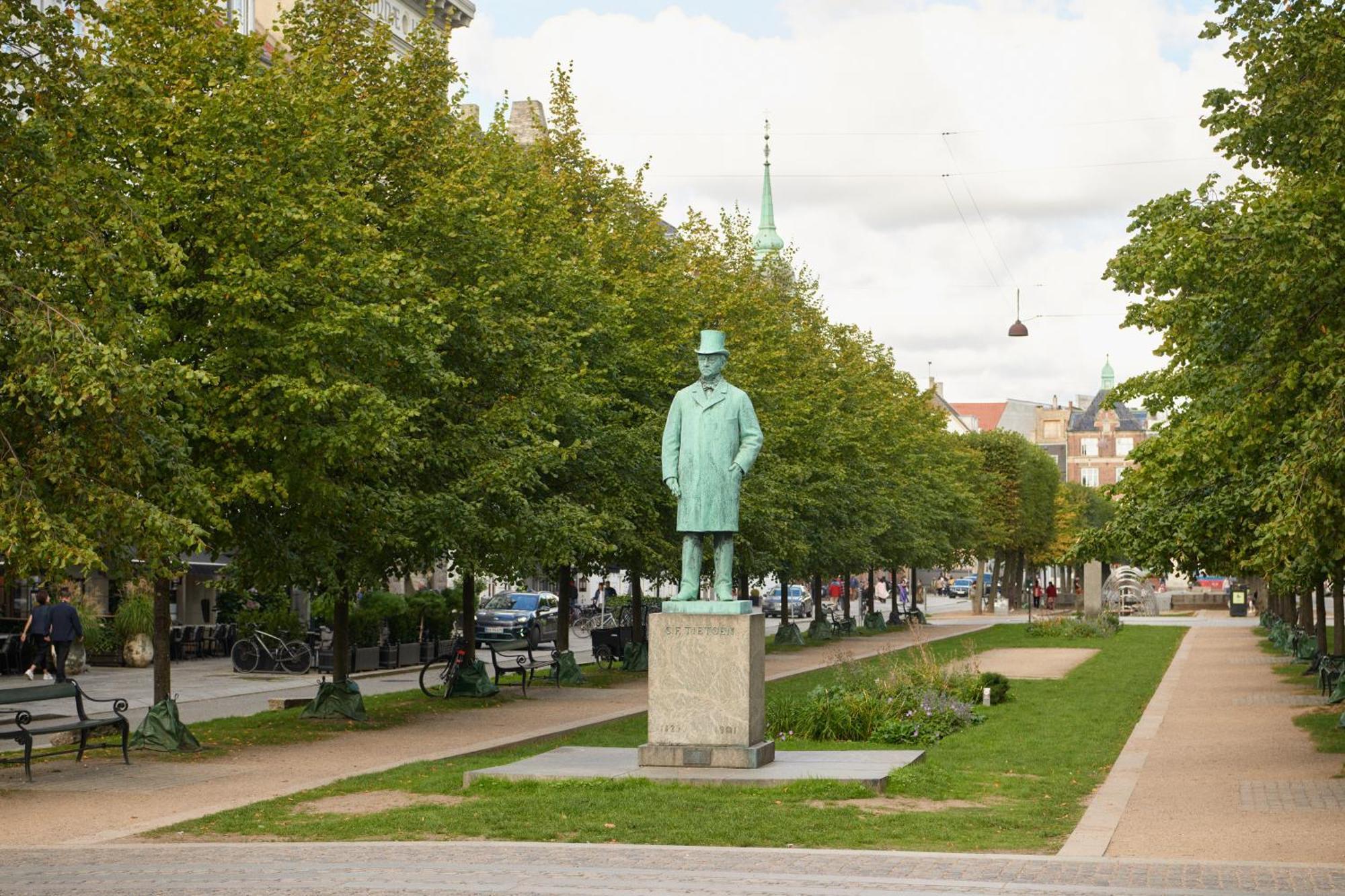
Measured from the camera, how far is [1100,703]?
84.3 ft

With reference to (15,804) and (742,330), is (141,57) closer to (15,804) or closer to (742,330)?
(15,804)

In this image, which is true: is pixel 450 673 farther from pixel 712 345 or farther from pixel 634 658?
pixel 712 345

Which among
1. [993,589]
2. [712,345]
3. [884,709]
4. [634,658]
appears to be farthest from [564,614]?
[993,589]

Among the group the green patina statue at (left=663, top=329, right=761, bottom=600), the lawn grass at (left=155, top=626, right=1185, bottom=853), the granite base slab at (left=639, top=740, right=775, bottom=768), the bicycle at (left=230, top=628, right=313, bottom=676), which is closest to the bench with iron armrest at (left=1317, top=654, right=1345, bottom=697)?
the lawn grass at (left=155, top=626, right=1185, bottom=853)

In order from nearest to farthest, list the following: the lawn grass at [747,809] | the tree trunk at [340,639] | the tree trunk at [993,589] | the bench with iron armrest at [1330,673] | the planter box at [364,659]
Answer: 1. the lawn grass at [747,809]
2. the tree trunk at [340,639]
3. the bench with iron armrest at [1330,673]
4. the planter box at [364,659]
5. the tree trunk at [993,589]

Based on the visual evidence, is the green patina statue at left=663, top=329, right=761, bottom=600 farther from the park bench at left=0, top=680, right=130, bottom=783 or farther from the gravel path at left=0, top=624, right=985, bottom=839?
the park bench at left=0, top=680, right=130, bottom=783

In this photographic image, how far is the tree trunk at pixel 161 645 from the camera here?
19.3m

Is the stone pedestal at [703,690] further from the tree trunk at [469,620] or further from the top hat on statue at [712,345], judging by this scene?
the tree trunk at [469,620]

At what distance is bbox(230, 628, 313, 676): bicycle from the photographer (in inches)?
1348

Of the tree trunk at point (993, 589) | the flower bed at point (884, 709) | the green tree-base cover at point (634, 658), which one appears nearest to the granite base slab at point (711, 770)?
the flower bed at point (884, 709)

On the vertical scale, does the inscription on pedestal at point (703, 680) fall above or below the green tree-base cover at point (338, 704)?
above

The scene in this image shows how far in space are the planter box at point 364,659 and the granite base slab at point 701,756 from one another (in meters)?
18.5

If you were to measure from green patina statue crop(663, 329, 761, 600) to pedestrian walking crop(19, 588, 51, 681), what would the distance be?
54.5 feet

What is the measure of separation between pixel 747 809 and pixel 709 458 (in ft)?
12.1
